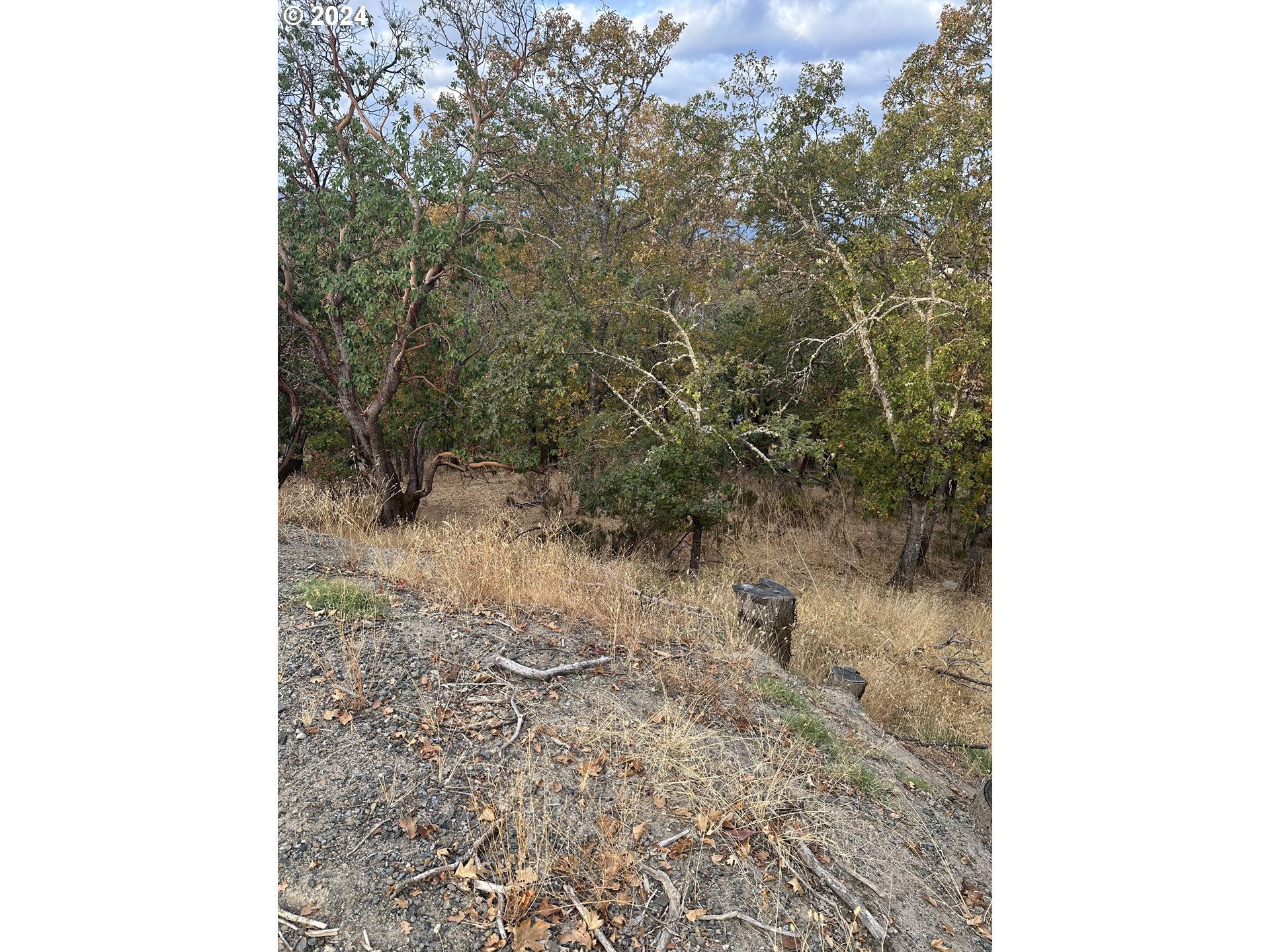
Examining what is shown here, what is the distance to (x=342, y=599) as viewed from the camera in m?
2.43

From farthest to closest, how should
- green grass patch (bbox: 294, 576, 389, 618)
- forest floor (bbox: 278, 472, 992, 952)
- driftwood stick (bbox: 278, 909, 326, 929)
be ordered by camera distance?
green grass patch (bbox: 294, 576, 389, 618) → forest floor (bbox: 278, 472, 992, 952) → driftwood stick (bbox: 278, 909, 326, 929)

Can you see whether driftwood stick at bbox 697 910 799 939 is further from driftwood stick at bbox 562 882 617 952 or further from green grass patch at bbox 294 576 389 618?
green grass patch at bbox 294 576 389 618

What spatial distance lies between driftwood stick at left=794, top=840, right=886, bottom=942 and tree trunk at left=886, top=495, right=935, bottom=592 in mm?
4412

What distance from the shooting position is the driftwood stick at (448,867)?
55.1 inches

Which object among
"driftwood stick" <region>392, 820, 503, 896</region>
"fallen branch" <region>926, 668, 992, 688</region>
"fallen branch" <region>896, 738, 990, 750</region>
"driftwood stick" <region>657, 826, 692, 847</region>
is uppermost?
"driftwood stick" <region>392, 820, 503, 896</region>

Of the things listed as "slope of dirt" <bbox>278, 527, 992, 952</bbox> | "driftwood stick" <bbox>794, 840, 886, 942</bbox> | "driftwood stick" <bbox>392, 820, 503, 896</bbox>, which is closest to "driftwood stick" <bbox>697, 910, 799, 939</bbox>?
"slope of dirt" <bbox>278, 527, 992, 952</bbox>

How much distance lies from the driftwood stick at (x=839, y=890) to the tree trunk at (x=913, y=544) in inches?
174

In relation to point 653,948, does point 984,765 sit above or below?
below

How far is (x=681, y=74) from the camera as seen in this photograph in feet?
16.4

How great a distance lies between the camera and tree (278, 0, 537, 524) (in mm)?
3715

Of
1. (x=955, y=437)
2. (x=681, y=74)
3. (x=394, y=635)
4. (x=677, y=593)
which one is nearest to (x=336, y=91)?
(x=681, y=74)
